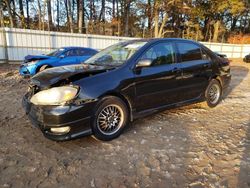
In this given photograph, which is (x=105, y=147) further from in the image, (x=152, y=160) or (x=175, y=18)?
(x=175, y=18)

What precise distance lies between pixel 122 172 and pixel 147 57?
206 cm

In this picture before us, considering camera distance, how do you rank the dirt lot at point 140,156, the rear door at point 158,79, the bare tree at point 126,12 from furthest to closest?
the bare tree at point 126,12
the rear door at point 158,79
the dirt lot at point 140,156

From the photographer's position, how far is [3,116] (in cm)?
480

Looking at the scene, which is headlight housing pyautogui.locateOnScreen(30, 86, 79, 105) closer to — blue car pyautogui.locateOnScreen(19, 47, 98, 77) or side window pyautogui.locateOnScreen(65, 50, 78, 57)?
blue car pyautogui.locateOnScreen(19, 47, 98, 77)

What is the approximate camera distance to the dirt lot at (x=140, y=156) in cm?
273

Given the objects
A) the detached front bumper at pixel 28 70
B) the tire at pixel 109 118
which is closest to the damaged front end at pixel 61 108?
the tire at pixel 109 118

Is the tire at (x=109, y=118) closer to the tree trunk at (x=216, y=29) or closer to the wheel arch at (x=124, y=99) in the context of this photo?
the wheel arch at (x=124, y=99)

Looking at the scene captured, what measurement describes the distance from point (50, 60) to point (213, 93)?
6442 mm

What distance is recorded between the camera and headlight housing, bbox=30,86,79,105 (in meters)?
3.26

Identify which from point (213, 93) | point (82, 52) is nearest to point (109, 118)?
point (213, 93)

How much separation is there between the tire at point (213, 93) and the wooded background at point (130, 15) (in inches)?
805

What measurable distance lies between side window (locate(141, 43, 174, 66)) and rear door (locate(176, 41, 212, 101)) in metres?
0.25

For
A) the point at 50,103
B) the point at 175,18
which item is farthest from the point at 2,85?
the point at 175,18

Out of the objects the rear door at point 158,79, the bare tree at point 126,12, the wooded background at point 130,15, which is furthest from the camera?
the bare tree at point 126,12
